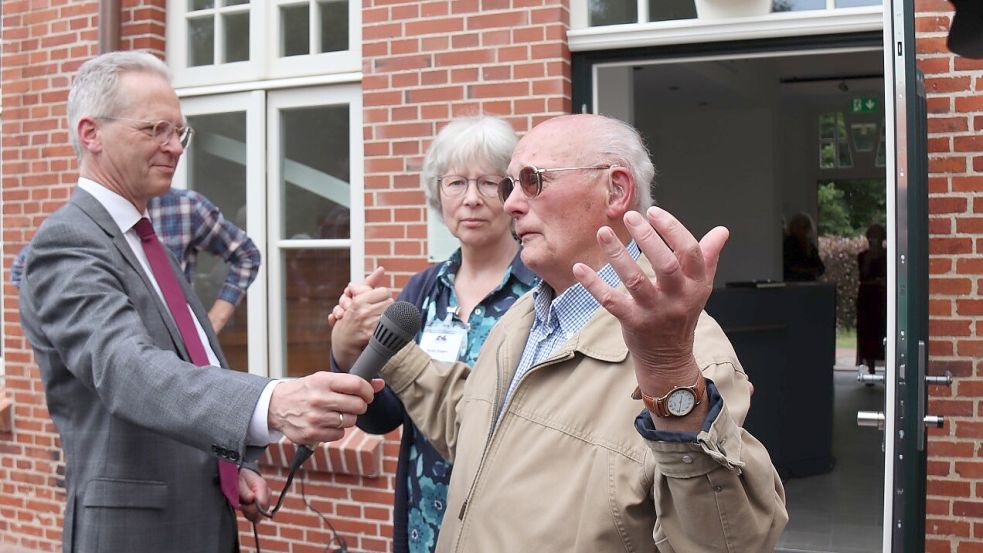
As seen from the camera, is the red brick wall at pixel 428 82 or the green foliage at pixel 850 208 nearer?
the red brick wall at pixel 428 82

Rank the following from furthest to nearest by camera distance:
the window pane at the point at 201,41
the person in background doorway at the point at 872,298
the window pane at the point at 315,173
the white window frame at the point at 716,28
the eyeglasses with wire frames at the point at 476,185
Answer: the person in background doorway at the point at 872,298 → the window pane at the point at 201,41 → the window pane at the point at 315,173 → the white window frame at the point at 716,28 → the eyeglasses with wire frames at the point at 476,185

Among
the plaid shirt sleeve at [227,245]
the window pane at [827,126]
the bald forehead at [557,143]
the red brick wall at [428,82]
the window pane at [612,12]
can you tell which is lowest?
the plaid shirt sleeve at [227,245]

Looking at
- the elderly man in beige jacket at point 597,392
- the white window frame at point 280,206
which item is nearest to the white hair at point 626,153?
the elderly man in beige jacket at point 597,392

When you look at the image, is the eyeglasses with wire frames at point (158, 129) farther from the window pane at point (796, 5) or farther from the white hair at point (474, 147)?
the window pane at point (796, 5)

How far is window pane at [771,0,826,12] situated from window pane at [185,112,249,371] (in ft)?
9.72

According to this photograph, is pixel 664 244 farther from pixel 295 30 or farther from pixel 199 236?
pixel 295 30

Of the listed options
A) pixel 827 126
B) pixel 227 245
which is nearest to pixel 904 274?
pixel 227 245

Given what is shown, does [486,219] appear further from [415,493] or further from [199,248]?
[199,248]

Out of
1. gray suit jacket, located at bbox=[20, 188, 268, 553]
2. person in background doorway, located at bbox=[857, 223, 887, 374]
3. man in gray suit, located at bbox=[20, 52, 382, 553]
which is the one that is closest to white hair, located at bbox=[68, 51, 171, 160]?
man in gray suit, located at bbox=[20, 52, 382, 553]

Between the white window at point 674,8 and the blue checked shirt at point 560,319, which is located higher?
the white window at point 674,8

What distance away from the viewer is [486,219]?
333cm

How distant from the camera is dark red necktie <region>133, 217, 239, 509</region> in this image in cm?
273

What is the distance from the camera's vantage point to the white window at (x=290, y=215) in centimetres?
556

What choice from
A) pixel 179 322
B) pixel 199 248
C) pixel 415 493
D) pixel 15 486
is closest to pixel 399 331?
pixel 179 322
